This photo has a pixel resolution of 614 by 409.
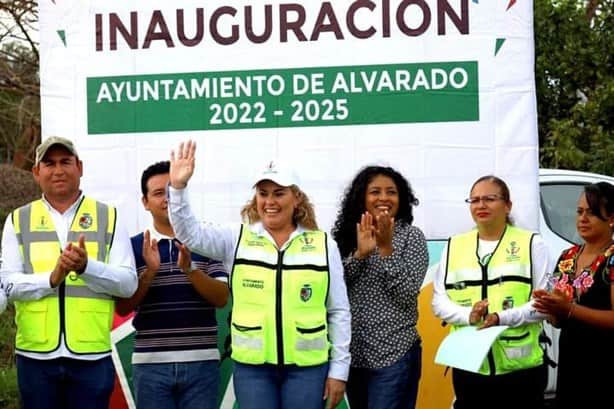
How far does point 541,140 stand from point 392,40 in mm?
6413

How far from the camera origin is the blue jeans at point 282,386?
403 cm

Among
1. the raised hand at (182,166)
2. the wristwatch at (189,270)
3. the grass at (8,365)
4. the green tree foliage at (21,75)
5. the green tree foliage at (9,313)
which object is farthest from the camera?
the green tree foliage at (21,75)

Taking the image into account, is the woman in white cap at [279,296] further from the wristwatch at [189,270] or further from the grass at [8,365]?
the grass at [8,365]

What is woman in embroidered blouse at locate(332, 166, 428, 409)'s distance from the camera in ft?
14.1

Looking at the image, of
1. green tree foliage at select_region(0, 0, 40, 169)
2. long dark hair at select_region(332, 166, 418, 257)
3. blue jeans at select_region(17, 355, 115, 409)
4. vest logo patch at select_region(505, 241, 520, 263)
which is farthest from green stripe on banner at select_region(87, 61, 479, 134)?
green tree foliage at select_region(0, 0, 40, 169)

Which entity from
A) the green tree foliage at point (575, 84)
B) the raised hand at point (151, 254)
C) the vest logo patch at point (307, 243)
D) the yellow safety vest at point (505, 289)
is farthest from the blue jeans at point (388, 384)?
the green tree foliage at point (575, 84)

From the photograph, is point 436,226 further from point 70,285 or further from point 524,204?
point 70,285

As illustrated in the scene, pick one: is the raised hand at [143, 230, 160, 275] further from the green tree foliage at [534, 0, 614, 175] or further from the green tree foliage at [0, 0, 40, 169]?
the green tree foliage at [534, 0, 614, 175]

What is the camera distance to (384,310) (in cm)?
436

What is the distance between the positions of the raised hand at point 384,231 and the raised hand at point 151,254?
0.94 meters

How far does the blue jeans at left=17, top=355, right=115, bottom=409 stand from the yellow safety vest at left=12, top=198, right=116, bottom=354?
7 cm

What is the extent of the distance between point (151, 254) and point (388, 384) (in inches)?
44.9

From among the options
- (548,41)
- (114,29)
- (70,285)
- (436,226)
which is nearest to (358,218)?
(436,226)

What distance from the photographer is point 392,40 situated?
4.98 metres
